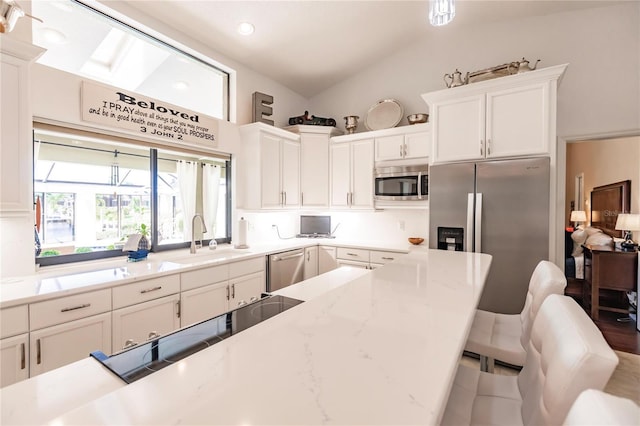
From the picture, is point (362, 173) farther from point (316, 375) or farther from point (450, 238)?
point (316, 375)

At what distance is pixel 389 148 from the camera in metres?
3.69

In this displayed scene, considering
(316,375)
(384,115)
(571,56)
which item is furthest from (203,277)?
(571,56)

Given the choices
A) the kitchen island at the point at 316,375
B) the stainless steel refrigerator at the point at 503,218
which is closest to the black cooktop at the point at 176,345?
the kitchen island at the point at 316,375

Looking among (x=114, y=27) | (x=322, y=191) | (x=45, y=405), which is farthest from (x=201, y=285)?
(x=114, y=27)

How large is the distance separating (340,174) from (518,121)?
2074mm

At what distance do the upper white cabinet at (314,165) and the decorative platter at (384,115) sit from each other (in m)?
0.59

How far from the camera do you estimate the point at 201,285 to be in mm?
2516

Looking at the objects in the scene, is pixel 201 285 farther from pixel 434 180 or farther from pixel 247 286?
pixel 434 180

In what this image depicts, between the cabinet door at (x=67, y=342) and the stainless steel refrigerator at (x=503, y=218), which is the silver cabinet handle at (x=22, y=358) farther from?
the stainless steel refrigerator at (x=503, y=218)

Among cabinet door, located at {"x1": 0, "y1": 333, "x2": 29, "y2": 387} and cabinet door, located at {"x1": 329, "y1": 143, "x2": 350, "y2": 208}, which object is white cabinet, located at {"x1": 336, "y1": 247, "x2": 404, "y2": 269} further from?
cabinet door, located at {"x1": 0, "y1": 333, "x2": 29, "y2": 387}

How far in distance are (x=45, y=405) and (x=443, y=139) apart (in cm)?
332

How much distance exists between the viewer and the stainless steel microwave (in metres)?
3.38

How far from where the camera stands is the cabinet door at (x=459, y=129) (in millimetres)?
2889

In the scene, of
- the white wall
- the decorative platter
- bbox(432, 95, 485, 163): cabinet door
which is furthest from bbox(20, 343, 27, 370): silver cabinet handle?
the white wall
